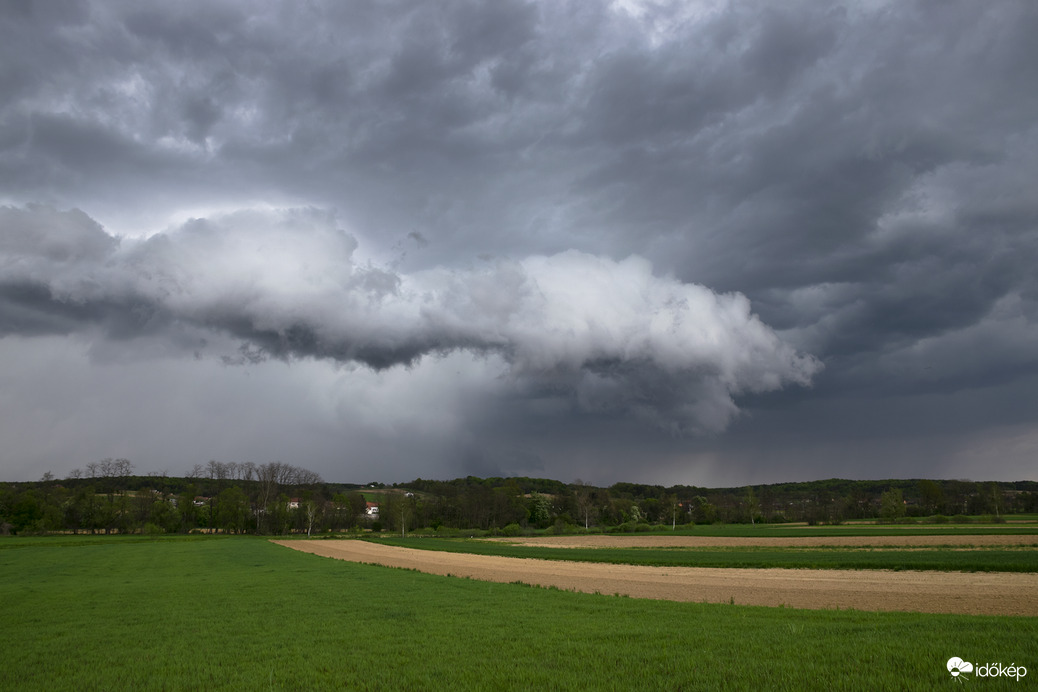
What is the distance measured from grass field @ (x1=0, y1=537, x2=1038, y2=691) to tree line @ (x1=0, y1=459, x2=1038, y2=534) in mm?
120153

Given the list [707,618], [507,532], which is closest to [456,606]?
[707,618]

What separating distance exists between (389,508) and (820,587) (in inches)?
5184

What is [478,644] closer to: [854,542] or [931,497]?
[854,542]

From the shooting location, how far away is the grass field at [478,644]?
36.4 ft

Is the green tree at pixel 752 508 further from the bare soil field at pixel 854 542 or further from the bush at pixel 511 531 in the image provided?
the bare soil field at pixel 854 542

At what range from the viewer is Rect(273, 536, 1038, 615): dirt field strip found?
23.4 m

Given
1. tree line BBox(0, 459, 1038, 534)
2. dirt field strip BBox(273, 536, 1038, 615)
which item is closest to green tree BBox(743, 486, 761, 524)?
tree line BBox(0, 459, 1038, 534)

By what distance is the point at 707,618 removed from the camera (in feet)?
58.7

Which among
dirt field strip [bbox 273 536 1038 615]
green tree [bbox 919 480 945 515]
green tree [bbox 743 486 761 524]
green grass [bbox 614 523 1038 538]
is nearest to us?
dirt field strip [bbox 273 536 1038 615]

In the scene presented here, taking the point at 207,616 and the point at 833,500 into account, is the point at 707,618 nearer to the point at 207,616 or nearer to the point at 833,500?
the point at 207,616

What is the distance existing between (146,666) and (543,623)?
10810 mm

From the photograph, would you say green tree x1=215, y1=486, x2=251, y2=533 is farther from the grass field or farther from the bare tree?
the grass field

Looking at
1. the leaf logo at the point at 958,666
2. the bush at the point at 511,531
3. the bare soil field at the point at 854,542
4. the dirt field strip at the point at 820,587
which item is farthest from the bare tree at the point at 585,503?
the leaf logo at the point at 958,666

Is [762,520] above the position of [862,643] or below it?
below
